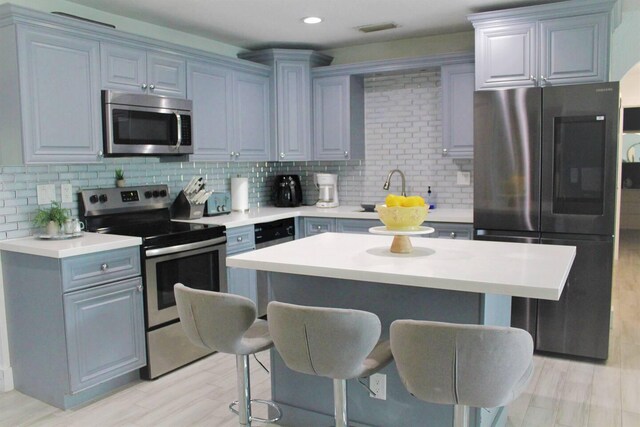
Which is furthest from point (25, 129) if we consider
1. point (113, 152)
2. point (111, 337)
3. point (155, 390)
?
point (155, 390)

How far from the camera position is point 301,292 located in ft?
8.54

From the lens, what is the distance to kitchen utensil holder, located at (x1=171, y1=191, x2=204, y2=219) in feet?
13.9

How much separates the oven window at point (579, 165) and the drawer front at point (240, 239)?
2175 mm

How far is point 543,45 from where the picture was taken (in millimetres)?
3816

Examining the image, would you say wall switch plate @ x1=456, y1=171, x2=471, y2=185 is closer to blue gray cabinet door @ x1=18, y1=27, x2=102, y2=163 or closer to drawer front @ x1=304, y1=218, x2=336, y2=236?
drawer front @ x1=304, y1=218, x2=336, y2=236

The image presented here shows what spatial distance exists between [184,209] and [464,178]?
2.35 meters

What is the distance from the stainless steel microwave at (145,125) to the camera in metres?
3.48

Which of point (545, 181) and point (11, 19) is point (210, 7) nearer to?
point (11, 19)

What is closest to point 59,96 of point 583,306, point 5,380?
point 5,380

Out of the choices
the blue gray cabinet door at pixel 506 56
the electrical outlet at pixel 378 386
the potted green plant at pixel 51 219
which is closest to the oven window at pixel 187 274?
the potted green plant at pixel 51 219

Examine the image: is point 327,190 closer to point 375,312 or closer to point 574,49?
point 574,49

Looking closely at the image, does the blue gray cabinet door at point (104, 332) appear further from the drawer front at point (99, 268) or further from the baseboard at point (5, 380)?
the baseboard at point (5, 380)

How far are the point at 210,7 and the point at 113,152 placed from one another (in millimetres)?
1201

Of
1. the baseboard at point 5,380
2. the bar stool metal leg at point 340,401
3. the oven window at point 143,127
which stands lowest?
the baseboard at point 5,380
